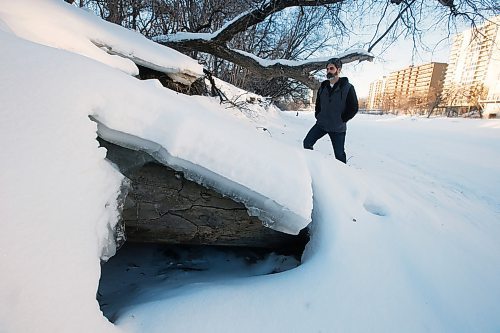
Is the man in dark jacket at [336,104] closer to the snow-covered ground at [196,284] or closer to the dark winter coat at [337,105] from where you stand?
the dark winter coat at [337,105]

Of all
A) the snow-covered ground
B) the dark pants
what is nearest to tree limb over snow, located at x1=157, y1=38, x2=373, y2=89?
the dark pants

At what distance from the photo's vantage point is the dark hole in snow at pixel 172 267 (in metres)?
1.54

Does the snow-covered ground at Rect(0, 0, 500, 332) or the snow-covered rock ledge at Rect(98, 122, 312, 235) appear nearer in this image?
the snow-covered ground at Rect(0, 0, 500, 332)

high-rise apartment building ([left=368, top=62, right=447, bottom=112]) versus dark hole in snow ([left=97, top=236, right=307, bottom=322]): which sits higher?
high-rise apartment building ([left=368, top=62, right=447, bottom=112])

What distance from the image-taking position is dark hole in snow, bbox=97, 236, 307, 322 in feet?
5.07

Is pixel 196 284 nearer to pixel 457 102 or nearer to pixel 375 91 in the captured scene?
pixel 457 102

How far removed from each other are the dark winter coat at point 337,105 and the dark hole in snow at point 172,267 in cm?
194

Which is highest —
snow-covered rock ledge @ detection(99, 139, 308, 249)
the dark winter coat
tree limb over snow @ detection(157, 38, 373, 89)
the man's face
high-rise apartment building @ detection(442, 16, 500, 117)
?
high-rise apartment building @ detection(442, 16, 500, 117)

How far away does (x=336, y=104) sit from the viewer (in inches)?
129

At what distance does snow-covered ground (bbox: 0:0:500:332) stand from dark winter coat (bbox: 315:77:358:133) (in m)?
1.44

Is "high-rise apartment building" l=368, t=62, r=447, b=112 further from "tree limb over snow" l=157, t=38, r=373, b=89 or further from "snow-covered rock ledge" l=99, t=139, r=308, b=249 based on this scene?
"snow-covered rock ledge" l=99, t=139, r=308, b=249

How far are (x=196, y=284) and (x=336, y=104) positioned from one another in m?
2.61

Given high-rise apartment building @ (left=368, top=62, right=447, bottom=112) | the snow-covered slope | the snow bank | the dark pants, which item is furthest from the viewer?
high-rise apartment building @ (left=368, top=62, right=447, bottom=112)

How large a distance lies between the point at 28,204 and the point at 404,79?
2294 inches
